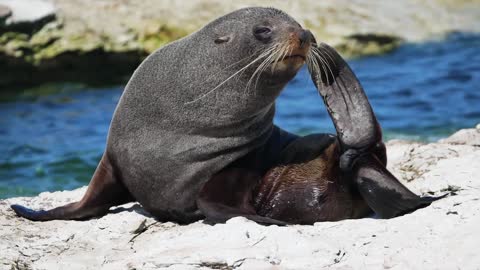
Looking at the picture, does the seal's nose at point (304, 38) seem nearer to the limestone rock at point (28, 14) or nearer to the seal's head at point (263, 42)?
the seal's head at point (263, 42)

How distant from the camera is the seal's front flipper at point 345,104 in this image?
539cm

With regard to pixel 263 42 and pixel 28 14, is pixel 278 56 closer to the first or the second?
pixel 263 42

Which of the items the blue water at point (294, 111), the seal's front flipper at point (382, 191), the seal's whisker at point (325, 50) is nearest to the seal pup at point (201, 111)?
the seal's whisker at point (325, 50)

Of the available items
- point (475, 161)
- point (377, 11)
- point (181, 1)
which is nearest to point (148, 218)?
point (475, 161)

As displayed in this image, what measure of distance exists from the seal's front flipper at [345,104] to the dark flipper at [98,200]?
1405 millimetres

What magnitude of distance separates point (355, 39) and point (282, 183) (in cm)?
1036

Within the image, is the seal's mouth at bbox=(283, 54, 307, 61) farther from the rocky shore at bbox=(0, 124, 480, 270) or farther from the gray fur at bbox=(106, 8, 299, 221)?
the rocky shore at bbox=(0, 124, 480, 270)

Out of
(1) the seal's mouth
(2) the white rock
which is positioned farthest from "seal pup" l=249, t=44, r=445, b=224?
(2) the white rock

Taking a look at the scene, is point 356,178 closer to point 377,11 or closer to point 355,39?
point 355,39

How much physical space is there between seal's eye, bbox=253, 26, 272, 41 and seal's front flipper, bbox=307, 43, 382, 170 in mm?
275

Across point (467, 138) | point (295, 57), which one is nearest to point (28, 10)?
point (467, 138)

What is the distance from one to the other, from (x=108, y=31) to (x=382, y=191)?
383 inches

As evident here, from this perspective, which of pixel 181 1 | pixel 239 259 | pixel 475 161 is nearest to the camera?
pixel 239 259

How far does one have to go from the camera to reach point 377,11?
655 inches
